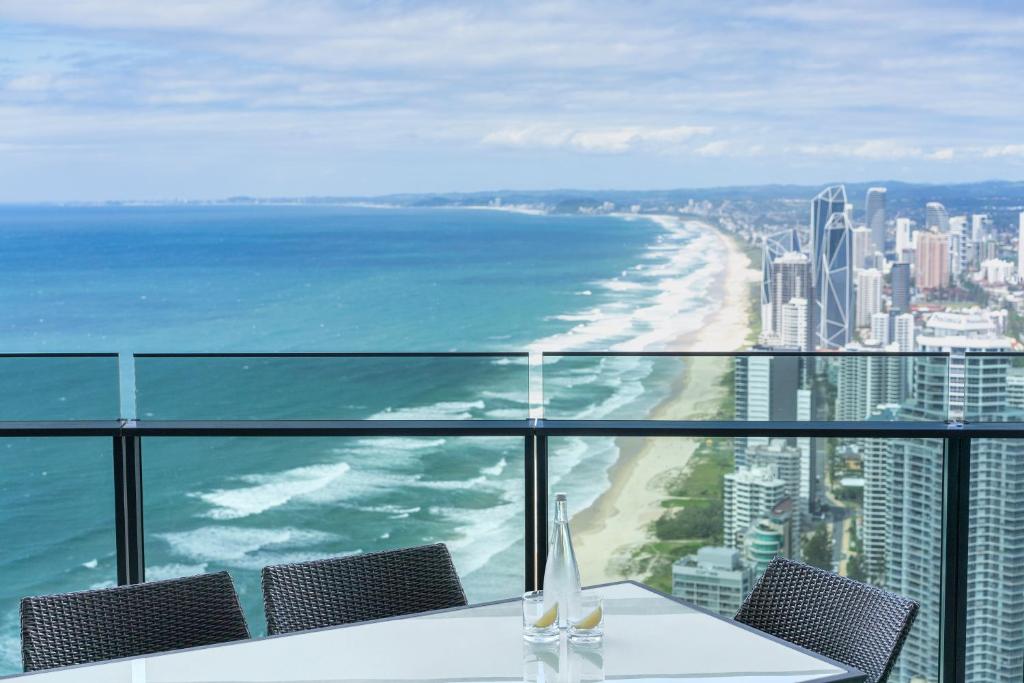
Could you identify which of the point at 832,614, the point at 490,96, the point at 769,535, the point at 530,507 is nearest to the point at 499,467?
the point at 490,96

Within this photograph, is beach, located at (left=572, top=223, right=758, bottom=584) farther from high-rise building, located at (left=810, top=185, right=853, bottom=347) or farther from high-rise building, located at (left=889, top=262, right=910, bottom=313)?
high-rise building, located at (left=889, top=262, right=910, bottom=313)

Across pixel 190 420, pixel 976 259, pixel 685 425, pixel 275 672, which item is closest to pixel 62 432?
pixel 190 420

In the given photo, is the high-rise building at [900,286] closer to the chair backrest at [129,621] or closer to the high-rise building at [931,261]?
the high-rise building at [931,261]

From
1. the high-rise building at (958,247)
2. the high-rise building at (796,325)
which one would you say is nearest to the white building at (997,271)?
the high-rise building at (958,247)

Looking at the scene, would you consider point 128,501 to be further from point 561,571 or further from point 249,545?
point 249,545

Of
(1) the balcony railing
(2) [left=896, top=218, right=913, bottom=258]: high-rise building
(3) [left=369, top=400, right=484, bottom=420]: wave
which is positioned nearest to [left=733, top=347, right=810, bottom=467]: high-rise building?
(1) the balcony railing

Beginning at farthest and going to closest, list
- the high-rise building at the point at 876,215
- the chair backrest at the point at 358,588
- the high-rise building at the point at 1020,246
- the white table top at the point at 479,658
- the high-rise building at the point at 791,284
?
1. the high-rise building at the point at 791,284
2. the high-rise building at the point at 876,215
3. the high-rise building at the point at 1020,246
4. the chair backrest at the point at 358,588
5. the white table top at the point at 479,658
